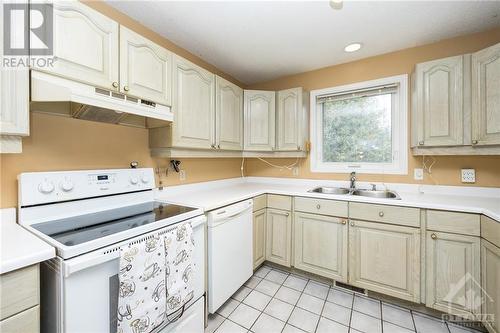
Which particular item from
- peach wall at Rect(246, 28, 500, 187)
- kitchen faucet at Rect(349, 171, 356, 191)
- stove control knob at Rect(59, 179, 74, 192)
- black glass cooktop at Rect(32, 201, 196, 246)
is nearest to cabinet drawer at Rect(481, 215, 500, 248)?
peach wall at Rect(246, 28, 500, 187)

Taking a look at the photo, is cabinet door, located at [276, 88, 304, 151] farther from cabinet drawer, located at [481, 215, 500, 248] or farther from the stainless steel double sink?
cabinet drawer, located at [481, 215, 500, 248]

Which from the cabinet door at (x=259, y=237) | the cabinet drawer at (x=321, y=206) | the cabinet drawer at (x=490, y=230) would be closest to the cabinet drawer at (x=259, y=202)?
the cabinet door at (x=259, y=237)

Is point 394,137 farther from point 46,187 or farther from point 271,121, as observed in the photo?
point 46,187

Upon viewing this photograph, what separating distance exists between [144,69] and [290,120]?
5.26 ft

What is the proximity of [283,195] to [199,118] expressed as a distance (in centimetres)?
114

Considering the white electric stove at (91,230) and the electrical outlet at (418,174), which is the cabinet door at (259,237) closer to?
the white electric stove at (91,230)

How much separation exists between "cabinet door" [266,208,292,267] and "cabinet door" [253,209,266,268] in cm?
5

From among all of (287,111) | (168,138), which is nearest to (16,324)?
(168,138)

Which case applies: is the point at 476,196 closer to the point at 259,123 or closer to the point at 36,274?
the point at 259,123

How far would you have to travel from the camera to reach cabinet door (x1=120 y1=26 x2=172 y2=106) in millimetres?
1354

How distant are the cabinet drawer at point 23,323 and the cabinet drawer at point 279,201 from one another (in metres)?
Result: 1.82

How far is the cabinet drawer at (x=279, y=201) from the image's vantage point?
2.19 metres

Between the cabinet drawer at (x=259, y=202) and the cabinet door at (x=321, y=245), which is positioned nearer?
the cabinet door at (x=321, y=245)

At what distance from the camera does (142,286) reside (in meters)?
1.02
